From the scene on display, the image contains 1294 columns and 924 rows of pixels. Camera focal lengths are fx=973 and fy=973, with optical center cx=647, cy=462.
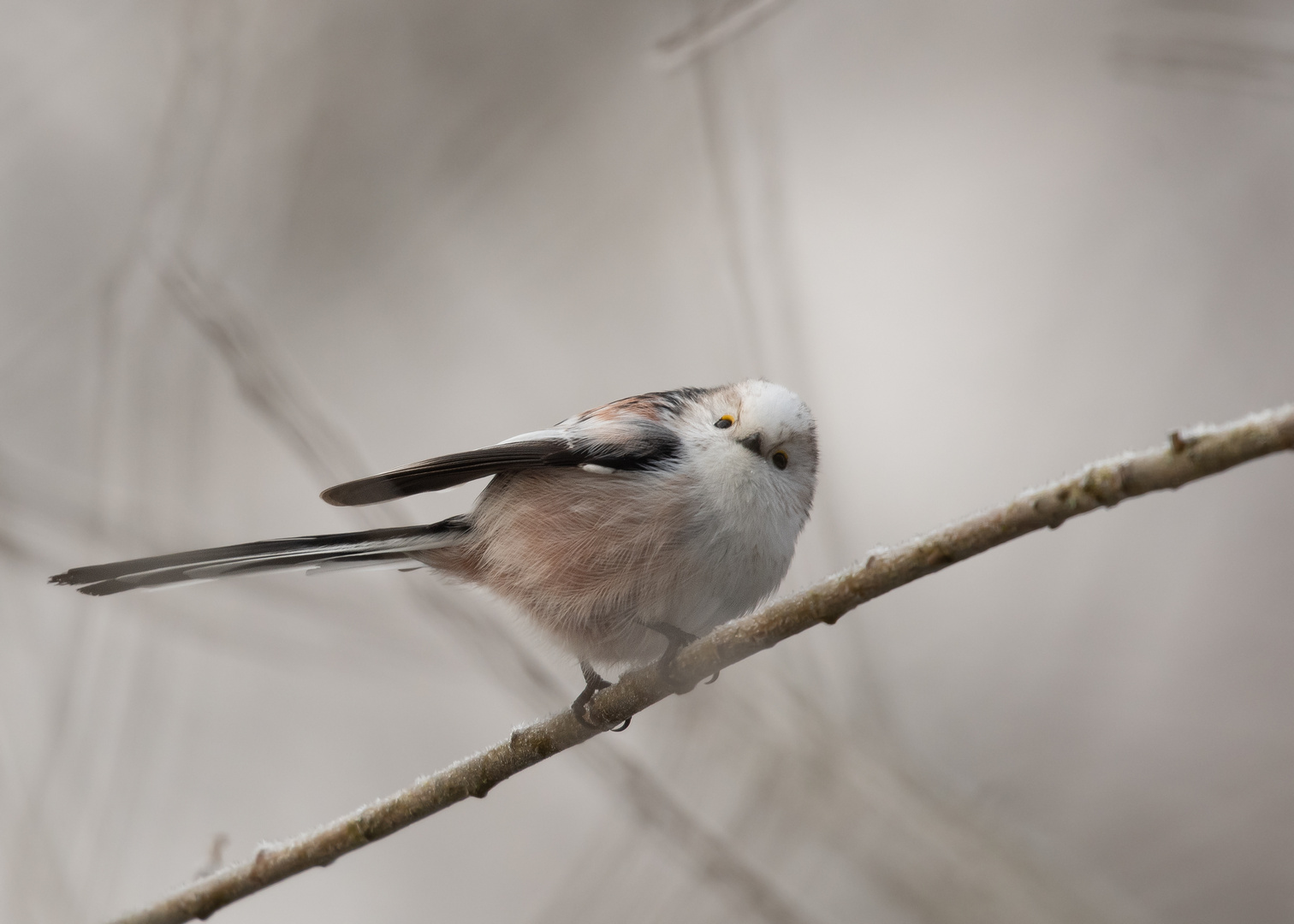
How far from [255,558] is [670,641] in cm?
105

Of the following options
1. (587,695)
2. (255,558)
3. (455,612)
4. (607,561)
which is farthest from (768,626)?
(255,558)

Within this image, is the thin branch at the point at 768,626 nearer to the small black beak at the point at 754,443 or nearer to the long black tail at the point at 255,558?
the long black tail at the point at 255,558

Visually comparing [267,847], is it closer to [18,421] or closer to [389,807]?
[389,807]

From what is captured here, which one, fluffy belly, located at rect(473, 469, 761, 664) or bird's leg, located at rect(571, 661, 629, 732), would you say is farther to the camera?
fluffy belly, located at rect(473, 469, 761, 664)

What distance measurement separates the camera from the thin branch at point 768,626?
53.2 inches

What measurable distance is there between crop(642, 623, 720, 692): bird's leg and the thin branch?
0.07ft

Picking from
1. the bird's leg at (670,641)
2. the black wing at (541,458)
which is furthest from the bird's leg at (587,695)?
the black wing at (541,458)

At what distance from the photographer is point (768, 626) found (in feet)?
5.69

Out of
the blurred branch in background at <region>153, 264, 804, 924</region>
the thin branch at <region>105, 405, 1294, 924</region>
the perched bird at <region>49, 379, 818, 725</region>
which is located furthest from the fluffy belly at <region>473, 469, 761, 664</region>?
the thin branch at <region>105, 405, 1294, 924</region>

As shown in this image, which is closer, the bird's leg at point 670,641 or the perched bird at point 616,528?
the bird's leg at point 670,641

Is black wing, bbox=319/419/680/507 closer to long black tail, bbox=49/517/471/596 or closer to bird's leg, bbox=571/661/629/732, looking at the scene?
long black tail, bbox=49/517/471/596

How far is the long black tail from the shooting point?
2148 mm

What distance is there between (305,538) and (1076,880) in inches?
97.5

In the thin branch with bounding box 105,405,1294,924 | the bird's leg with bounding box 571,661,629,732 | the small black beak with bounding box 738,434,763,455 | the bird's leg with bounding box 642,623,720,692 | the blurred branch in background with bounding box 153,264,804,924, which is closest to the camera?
the thin branch with bounding box 105,405,1294,924
